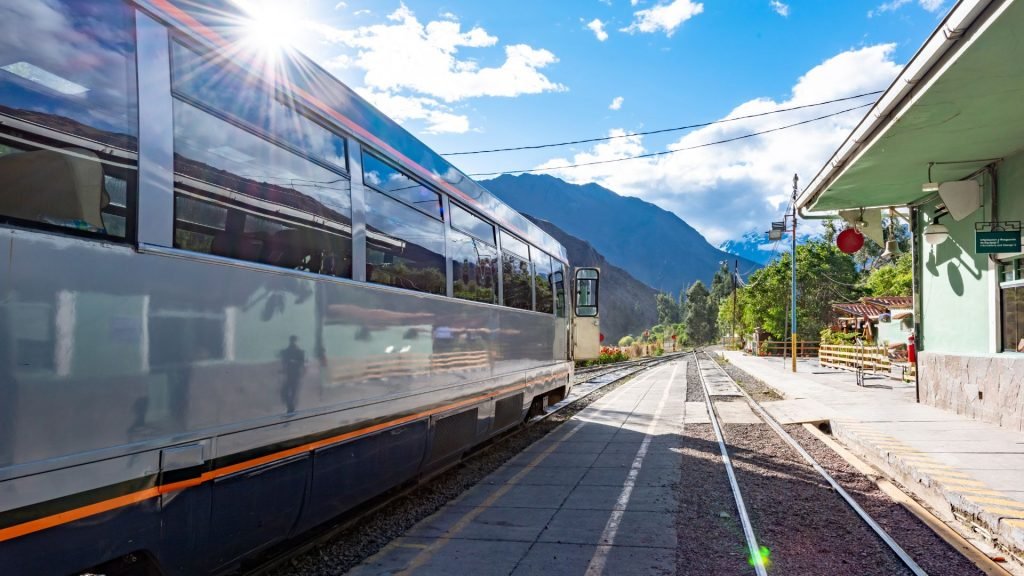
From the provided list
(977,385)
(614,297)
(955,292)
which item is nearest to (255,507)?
(977,385)

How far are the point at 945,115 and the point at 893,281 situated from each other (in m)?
50.4

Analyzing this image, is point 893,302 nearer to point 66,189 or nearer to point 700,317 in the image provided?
point 66,189

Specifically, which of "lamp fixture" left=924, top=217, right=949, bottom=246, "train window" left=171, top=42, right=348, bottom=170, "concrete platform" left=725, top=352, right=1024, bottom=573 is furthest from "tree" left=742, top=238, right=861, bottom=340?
"train window" left=171, top=42, right=348, bottom=170

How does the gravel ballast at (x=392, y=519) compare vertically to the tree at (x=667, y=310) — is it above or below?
below

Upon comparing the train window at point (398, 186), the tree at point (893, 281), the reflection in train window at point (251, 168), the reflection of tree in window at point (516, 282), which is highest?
the tree at point (893, 281)

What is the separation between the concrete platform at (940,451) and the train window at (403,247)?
4814mm

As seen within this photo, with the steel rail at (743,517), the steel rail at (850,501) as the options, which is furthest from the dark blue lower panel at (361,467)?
the steel rail at (850,501)

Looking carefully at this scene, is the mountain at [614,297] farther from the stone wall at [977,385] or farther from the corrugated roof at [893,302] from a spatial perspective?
the stone wall at [977,385]

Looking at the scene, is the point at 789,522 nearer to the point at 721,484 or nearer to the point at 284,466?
the point at 721,484

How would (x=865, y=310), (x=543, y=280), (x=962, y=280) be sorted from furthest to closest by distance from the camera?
(x=865, y=310), (x=962, y=280), (x=543, y=280)

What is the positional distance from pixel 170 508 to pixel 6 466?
792 mm

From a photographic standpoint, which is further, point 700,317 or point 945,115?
point 700,317

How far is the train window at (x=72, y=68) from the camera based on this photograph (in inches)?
93.2

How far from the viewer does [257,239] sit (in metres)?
3.57
